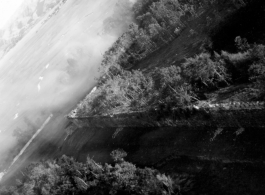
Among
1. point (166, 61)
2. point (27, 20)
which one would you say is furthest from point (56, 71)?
point (27, 20)

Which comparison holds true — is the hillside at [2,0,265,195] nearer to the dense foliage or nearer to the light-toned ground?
the dense foliage

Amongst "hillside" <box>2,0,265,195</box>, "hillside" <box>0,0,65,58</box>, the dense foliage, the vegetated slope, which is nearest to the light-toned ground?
the vegetated slope

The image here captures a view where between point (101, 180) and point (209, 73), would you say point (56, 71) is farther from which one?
point (209, 73)

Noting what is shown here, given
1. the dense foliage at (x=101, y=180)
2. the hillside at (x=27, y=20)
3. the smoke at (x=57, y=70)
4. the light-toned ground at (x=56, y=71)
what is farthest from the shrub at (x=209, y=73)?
the hillside at (x=27, y=20)

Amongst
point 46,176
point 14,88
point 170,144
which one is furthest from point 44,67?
point 170,144

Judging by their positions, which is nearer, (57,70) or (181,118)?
(181,118)

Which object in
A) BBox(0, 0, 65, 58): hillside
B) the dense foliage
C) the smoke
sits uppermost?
BBox(0, 0, 65, 58): hillside
